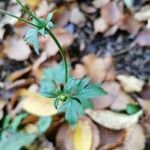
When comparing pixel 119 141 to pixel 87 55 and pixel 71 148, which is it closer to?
pixel 71 148

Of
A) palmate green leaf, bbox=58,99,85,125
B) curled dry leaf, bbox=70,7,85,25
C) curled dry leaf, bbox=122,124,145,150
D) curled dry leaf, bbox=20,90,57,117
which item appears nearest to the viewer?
palmate green leaf, bbox=58,99,85,125

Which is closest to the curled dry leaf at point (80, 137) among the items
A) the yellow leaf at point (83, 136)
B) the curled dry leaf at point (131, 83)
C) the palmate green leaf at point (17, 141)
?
the yellow leaf at point (83, 136)

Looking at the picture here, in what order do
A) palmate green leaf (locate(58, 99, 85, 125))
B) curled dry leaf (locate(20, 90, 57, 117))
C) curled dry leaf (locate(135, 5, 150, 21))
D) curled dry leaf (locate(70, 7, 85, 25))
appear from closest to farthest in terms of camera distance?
palmate green leaf (locate(58, 99, 85, 125)), curled dry leaf (locate(20, 90, 57, 117)), curled dry leaf (locate(135, 5, 150, 21)), curled dry leaf (locate(70, 7, 85, 25))

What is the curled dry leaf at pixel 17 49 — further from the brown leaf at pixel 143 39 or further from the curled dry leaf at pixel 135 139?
the curled dry leaf at pixel 135 139

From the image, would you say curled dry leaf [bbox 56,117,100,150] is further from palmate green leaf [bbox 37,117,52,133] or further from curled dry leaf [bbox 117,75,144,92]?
curled dry leaf [bbox 117,75,144,92]

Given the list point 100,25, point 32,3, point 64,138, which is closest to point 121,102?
point 64,138

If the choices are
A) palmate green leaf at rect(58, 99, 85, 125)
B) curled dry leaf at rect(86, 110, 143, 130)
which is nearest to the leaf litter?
curled dry leaf at rect(86, 110, 143, 130)

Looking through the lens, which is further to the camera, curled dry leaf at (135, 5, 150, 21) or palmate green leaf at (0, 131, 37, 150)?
curled dry leaf at (135, 5, 150, 21)
